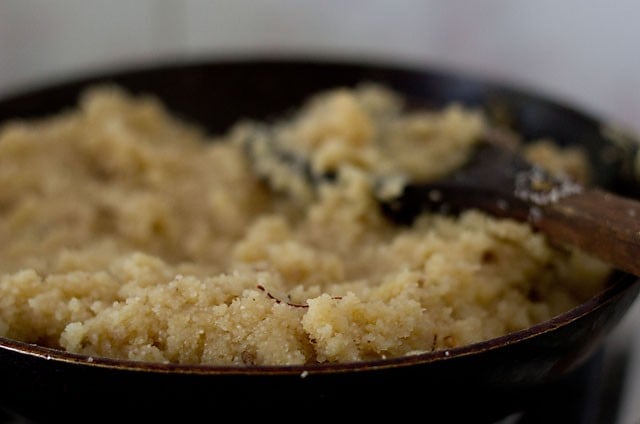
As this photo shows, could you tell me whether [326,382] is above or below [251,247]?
below

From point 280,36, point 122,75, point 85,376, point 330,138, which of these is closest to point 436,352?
point 85,376

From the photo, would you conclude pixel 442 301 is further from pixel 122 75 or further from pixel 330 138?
pixel 122 75

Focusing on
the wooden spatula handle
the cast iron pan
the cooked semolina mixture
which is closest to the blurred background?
the cooked semolina mixture

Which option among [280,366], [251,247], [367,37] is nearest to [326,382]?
[280,366]

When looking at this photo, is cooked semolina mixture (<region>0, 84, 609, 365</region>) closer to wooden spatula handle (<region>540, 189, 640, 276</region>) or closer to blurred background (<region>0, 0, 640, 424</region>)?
wooden spatula handle (<region>540, 189, 640, 276</region>)

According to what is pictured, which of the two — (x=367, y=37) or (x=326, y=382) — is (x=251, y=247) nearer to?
(x=326, y=382)

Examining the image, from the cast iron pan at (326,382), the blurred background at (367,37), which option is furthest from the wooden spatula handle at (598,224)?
the blurred background at (367,37)

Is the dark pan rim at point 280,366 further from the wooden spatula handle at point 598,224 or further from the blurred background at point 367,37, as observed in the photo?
the blurred background at point 367,37
